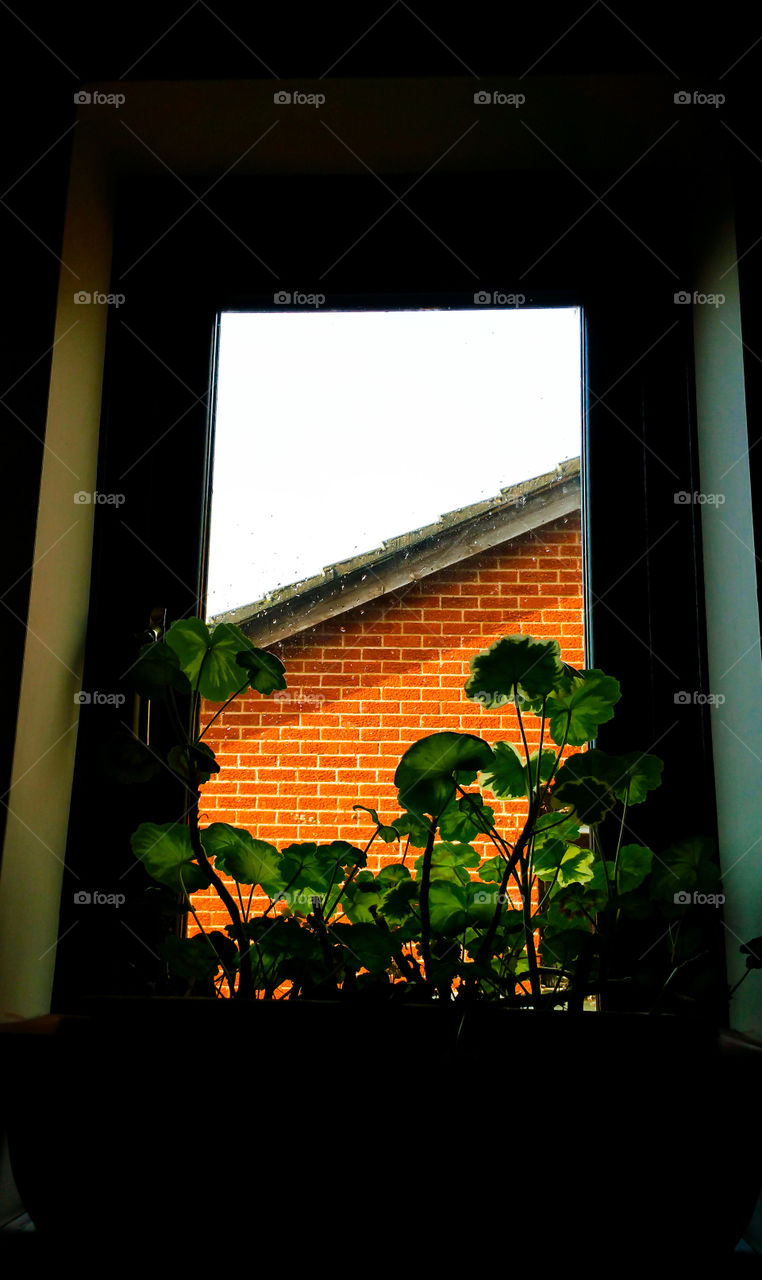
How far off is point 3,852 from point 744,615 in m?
1.06

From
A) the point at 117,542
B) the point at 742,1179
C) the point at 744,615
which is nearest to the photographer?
the point at 742,1179

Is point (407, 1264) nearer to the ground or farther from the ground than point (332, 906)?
nearer to the ground

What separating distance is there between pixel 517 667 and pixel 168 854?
1.66 ft

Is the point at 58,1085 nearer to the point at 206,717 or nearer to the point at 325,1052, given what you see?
the point at 325,1052

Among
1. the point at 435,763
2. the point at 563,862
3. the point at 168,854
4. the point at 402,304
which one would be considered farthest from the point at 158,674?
the point at 402,304

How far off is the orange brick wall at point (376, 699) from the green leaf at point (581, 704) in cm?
29

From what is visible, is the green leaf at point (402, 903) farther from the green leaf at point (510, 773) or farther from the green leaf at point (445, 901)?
the green leaf at point (510, 773)

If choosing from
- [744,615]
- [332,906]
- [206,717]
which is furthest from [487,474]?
[332,906]

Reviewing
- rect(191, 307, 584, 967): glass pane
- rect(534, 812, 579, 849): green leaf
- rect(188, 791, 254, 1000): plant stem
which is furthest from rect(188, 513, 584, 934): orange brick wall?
rect(188, 791, 254, 1000): plant stem

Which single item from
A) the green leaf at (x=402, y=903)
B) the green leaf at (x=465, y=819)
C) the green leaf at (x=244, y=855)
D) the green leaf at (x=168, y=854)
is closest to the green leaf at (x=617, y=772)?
the green leaf at (x=465, y=819)

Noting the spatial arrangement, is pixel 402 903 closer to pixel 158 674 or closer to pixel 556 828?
pixel 556 828

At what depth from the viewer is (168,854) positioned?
1.26 m

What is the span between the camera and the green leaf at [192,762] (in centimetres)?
128

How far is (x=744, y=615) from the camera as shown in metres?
1.39
